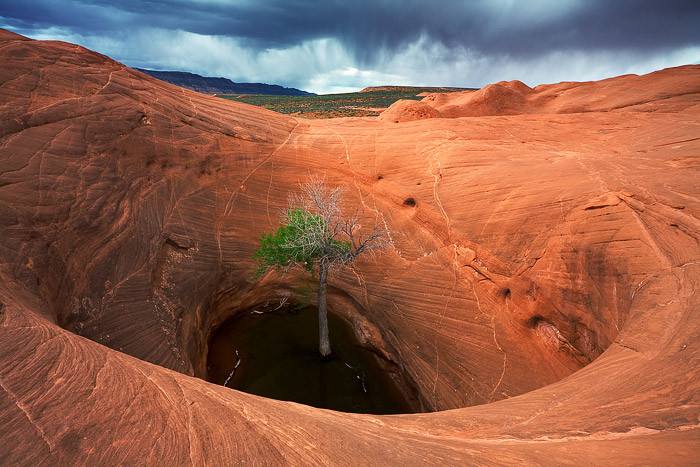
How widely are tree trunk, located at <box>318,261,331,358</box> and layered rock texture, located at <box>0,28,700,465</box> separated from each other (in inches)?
66.3

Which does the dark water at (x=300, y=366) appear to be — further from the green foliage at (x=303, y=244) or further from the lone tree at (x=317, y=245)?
the green foliage at (x=303, y=244)

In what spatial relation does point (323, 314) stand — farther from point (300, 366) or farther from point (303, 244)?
point (303, 244)

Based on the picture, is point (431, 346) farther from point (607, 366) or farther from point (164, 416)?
point (164, 416)

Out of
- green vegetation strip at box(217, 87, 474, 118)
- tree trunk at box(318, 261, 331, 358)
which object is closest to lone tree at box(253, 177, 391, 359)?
tree trunk at box(318, 261, 331, 358)

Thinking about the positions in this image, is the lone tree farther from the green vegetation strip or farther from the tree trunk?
the green vegetation strip

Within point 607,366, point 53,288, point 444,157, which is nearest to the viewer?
point 607,366

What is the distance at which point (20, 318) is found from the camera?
16.4 feet

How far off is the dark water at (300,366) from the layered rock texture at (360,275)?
958 millimetres

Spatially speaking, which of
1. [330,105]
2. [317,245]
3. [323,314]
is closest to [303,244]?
[317,245]

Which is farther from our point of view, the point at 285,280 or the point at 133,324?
the point at 285,280

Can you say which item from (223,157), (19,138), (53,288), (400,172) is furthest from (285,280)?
(19,138)

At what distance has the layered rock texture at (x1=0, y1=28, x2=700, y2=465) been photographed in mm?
3898

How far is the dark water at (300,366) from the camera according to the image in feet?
37.4

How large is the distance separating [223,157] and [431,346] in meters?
11.0
